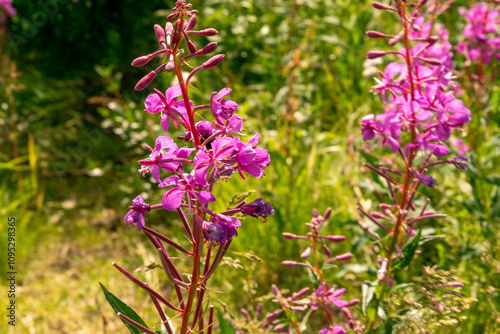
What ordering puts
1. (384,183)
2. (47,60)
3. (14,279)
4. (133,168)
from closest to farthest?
(384,183)
(14,279)
(133,168)
(47,60)

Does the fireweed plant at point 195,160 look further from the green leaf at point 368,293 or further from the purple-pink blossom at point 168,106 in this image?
the green leaf at point 368,293

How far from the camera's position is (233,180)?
2424 mm

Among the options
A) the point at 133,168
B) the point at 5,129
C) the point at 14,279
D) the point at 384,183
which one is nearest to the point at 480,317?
the point at 384,183

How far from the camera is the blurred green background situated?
80.2 inches

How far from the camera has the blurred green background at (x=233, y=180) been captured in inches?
80.2

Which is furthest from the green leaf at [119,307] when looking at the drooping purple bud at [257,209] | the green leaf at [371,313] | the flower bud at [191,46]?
the green leaf at [371,313]

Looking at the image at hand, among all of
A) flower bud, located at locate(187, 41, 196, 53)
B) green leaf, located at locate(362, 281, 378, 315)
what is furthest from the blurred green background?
flower bud, located at locate(187, 41, 196, 53)

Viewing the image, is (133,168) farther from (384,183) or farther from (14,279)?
A: (384,183)

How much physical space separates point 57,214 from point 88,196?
0.82 feet

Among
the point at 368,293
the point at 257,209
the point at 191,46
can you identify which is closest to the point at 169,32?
the point at 191,46

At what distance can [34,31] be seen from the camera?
11.6ft

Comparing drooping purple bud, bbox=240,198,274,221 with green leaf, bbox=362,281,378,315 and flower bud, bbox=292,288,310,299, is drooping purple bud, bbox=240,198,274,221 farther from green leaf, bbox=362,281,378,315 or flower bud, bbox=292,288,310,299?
green leaf, bbox=362,281,378,315

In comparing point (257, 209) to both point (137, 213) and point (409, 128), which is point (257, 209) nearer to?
point (137, 213)

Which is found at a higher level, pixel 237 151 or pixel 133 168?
pixel 237 151
